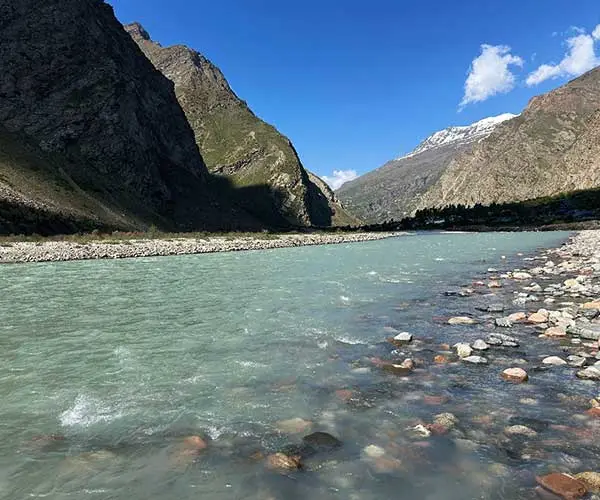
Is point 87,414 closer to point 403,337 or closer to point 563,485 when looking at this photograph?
point 563,485

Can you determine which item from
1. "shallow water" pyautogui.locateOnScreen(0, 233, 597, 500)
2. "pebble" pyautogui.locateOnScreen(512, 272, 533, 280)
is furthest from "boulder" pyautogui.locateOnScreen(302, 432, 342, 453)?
"pebble" pyautogui.locateOnScreen(512, 272, 533, 280)

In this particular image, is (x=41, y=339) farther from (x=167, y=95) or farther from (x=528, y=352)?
(x=167, y=95)

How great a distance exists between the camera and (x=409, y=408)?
789 centimetres

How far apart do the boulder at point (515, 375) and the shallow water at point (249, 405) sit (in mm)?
269

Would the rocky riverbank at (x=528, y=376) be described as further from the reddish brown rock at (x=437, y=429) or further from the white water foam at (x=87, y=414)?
the white water foam at (x=87, y=414)

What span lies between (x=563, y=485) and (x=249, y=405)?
15.7 ft

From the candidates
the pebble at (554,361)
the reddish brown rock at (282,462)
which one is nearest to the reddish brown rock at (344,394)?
the reddish brown rock at (282,462)

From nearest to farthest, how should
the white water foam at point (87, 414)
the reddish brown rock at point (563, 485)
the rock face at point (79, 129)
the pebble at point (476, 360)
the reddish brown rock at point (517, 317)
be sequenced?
the reddish brown rock at point (563, 485) → the white water foam at point (87, 414) → the pebble at point (476, 360) → the reddish brown rock at point (517, 317) → the rock face at point (79, 129)

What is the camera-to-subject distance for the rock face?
8406cm

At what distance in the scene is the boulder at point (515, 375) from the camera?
354 inches

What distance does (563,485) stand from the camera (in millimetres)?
5500

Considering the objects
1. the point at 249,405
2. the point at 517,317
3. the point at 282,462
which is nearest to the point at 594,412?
the point at 282,462

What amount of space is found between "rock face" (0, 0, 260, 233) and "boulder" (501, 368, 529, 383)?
7145cm

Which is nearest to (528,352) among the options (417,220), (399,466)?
(399,466)
